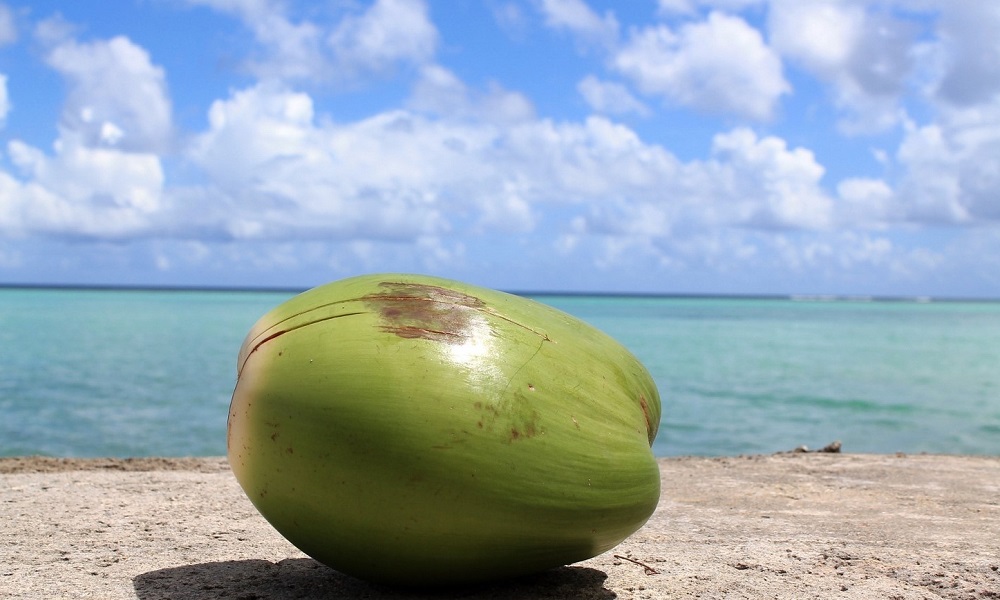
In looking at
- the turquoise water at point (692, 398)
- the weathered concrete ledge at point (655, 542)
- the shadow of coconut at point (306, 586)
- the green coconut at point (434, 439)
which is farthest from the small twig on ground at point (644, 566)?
the turquoise water at point (692, 398)

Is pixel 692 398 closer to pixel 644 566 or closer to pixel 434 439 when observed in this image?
pixel 644 566

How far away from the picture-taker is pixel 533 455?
2781 mm

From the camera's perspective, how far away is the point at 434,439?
271 centimetres

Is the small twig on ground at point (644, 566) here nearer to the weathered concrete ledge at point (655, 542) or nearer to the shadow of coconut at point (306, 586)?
the weathered concrete ledge at point (655, 542)

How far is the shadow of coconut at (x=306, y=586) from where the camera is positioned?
320 centimetres

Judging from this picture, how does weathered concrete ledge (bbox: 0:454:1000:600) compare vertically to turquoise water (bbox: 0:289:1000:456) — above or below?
above

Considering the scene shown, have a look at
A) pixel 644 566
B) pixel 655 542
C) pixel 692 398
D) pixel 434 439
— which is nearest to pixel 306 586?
pixel 434 439

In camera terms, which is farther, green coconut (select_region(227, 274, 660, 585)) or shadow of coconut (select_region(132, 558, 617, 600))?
shadow of coconut (select_region(132, 558, 617, 600))

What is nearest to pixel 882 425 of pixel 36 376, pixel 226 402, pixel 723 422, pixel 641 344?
pixel 723 422

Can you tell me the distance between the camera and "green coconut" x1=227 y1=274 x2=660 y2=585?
108 inches

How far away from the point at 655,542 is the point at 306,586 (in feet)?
5.58

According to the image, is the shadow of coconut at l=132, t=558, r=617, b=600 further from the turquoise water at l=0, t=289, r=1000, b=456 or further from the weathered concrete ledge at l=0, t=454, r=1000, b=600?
the turquoise water at l=0, t=289, r=1000, b=456

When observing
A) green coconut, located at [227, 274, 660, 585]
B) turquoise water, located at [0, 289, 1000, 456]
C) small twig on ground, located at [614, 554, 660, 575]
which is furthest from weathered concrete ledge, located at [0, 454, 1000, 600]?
turquoise water, located at [0, 289, 1000, 456]

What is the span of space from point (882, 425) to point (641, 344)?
2213 cm
